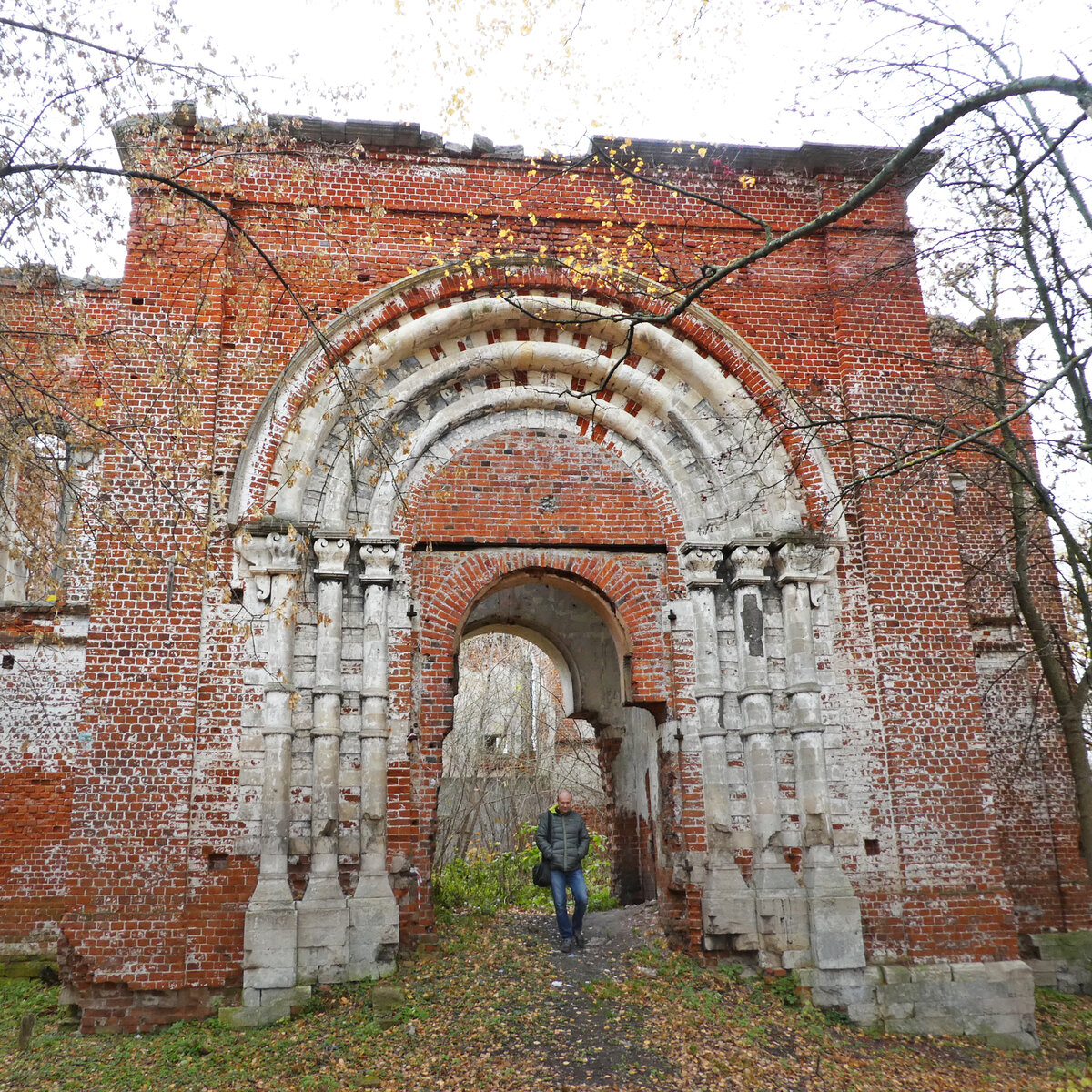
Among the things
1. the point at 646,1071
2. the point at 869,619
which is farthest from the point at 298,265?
the point at 646,1071

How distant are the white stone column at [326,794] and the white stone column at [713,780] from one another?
3.28m

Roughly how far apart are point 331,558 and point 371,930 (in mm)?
3238

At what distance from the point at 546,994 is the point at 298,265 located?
23.2 feet

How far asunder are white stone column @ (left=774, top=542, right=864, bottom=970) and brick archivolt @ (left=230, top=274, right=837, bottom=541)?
0.51 metres

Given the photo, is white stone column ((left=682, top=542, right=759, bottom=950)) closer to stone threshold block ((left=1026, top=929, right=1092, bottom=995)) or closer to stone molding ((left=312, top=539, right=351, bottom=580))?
stone molding ((left=312, top=539, right=351, bottom=580))

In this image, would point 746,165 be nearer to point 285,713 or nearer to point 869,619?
point 869,619

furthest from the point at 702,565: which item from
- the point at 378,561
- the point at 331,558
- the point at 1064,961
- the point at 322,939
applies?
the point at 1064,961

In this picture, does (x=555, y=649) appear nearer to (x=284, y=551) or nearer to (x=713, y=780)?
(x=713, y=780)

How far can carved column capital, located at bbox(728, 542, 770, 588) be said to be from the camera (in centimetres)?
866

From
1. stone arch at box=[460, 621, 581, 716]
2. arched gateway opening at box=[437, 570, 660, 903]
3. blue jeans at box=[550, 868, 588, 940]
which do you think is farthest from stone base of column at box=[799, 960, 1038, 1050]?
stone arch at box=[460, 621, 581, 716]

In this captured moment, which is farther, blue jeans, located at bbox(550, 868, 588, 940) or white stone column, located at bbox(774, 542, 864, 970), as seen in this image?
blue jeans, located at bbox(550, 868, 588, 940)

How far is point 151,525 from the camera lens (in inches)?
307

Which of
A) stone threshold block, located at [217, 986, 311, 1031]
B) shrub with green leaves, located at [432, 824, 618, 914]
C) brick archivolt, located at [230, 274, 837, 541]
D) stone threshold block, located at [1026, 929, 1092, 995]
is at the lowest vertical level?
stone threshold block, located at [1026, 929, 1092, 995]

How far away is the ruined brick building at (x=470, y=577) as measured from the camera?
742cm
